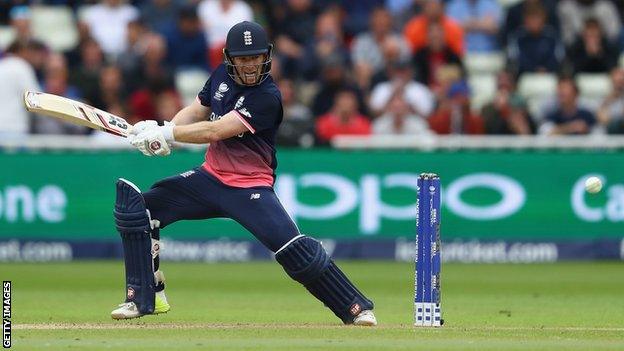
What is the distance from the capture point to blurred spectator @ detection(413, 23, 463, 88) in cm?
1883

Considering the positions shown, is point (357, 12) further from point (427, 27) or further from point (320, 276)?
point (320, 276)

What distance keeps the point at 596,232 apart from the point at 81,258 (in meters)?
5.67

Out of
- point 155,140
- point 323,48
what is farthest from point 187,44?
point 155,140

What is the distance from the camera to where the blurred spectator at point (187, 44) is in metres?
19.1

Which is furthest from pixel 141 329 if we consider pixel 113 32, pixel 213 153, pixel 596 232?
pixel 113 32

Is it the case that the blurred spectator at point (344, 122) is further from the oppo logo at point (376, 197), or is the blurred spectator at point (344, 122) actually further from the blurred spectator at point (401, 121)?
the oppo logo at point (376, 197)

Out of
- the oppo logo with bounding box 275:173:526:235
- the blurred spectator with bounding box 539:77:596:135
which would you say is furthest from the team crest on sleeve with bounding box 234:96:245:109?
the blurred spectator with bounding box 539:77:596:135

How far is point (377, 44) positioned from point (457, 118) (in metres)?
2.19

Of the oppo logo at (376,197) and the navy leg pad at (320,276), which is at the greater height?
the oppo logo at (376,197)

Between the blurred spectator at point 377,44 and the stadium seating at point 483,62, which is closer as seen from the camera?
the blurred spectator at point 377,44

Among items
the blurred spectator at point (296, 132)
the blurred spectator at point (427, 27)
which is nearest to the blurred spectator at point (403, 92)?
the blurred spectator at point (427, 27)

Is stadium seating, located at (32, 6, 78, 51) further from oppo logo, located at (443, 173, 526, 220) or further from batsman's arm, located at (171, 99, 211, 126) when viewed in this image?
batsman's arm, located at (171, 99, 211, 126)

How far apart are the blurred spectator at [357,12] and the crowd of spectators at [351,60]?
2cm

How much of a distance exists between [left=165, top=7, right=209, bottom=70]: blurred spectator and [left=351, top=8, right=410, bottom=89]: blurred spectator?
1924 mm
